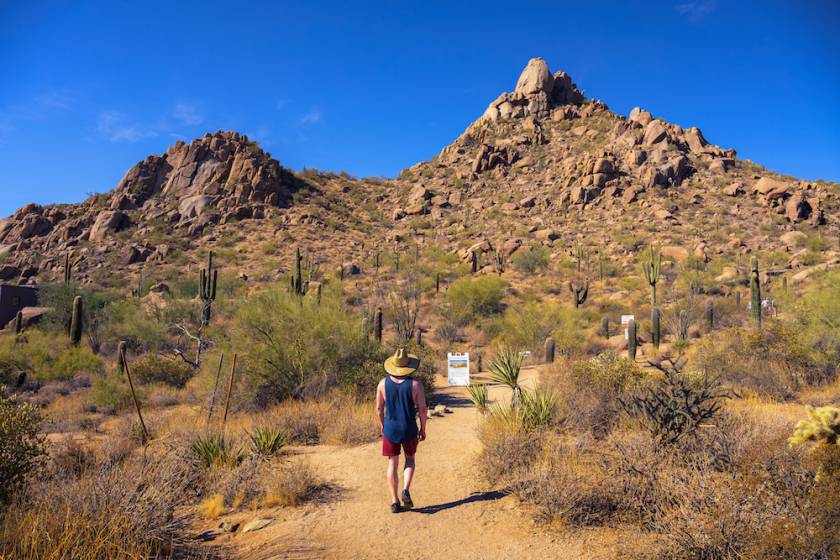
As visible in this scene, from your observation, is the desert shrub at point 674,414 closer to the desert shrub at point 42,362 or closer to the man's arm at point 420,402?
the man's arm at point 420,402

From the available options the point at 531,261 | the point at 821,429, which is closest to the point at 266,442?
the point at 821,429

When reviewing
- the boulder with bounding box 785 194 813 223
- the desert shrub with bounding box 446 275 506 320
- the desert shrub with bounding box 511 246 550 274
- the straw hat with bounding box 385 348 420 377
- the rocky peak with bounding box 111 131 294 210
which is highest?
the rocky peak with bounding box 111 131 294 210

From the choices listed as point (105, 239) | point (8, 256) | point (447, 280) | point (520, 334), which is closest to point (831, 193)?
point (447, 280)

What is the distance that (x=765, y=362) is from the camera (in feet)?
38.8

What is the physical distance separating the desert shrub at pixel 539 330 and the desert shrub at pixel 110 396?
13.8 m

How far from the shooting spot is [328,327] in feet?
38.9

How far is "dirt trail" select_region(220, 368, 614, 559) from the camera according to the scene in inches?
189

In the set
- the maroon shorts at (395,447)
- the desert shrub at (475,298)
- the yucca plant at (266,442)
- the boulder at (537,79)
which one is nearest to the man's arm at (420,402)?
the maroon shorts at (395,447)

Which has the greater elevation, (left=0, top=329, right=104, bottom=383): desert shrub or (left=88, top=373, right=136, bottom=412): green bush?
(left=0, top=329, right=104, bottom=383): desert shrub

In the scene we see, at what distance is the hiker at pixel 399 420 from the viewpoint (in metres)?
5.70

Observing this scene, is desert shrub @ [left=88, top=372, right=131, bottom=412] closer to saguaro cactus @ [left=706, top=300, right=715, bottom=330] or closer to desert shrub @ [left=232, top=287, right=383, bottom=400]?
desert shrub @ [left=232, top=287, right=383, bottom=400]

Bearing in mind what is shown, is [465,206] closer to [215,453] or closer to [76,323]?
[76,323]

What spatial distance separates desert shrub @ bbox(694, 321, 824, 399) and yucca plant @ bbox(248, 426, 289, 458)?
29.2 feet

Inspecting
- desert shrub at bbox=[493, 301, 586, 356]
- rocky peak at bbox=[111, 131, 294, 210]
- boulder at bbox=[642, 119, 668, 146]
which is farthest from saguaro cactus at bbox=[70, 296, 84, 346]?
boulder at bbox=[642, 119, 668, 146]
